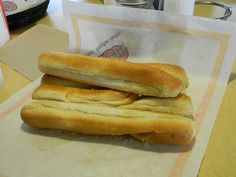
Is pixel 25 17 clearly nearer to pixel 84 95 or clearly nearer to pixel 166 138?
pixel 84 95

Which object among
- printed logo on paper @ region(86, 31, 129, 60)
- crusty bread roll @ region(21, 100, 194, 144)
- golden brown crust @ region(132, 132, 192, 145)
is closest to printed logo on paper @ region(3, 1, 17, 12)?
printed logo on paper @ region(86, 31, 129, 60)

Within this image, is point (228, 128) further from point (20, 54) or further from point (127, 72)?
point (20, 54)

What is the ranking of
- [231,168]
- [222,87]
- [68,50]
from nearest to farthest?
[231,168] < [222,87] < [68,50]

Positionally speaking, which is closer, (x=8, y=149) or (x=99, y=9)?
(x=8, y=149)

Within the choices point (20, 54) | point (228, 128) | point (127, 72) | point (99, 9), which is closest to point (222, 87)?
point (228, 128)

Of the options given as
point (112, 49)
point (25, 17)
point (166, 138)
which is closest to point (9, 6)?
point (25, 17)

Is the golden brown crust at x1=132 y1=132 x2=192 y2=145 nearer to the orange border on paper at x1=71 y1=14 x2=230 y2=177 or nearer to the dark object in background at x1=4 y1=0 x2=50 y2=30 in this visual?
the orange border on paper at x1=71 y1=14 x2=230 y2=177

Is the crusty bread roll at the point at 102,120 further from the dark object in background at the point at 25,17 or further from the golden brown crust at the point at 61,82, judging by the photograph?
the dark object in background at the point at 25,17

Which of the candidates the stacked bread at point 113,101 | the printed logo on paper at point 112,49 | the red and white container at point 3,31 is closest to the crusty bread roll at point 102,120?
the stacked bread at point 113,101
